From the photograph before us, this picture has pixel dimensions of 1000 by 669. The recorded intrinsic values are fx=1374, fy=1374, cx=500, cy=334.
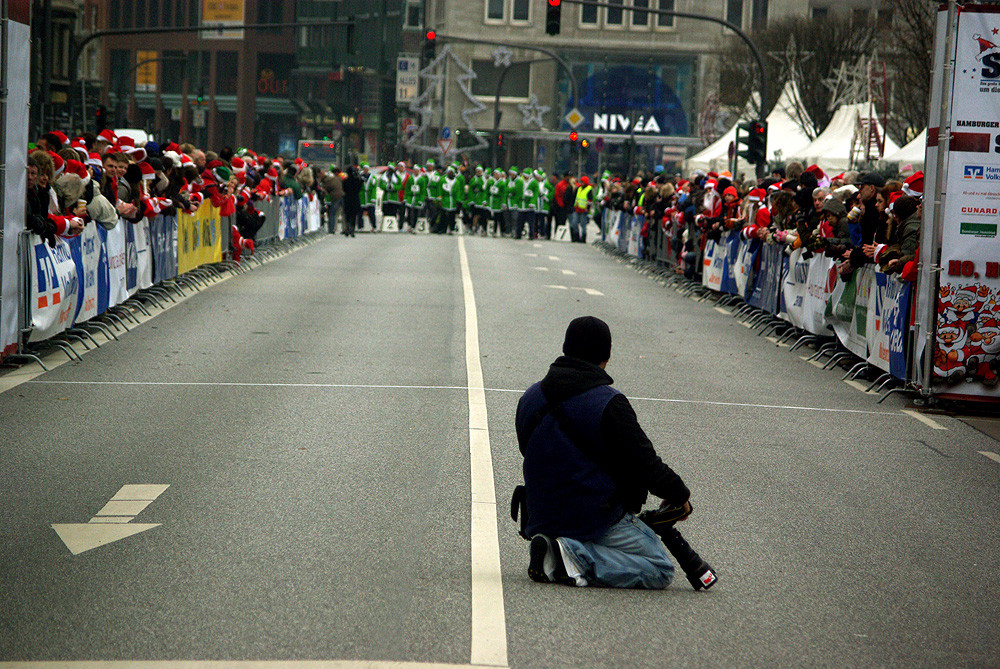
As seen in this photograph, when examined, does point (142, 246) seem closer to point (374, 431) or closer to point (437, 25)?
point (374, 431)

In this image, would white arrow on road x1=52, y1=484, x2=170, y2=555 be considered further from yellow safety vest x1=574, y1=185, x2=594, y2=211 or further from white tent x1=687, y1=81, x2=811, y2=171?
white tent x1=687, y1=81, x2=811, y2=171

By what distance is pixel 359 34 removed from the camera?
317ft

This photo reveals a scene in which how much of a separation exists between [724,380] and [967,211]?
2696mm

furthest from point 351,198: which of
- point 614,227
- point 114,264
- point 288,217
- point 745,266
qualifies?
point 114,264

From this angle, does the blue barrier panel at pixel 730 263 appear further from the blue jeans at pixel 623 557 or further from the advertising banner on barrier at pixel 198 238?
the blue jeans at pixel 623 557

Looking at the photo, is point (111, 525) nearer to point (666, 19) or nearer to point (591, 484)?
point (591, 484)

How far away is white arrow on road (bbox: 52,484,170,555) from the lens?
257 inches

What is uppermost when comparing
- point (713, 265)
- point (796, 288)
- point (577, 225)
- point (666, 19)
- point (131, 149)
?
point (666, 19)

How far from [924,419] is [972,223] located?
5.90ft

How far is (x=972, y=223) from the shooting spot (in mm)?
11828

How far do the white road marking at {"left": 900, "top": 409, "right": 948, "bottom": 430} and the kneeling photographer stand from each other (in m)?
5.72

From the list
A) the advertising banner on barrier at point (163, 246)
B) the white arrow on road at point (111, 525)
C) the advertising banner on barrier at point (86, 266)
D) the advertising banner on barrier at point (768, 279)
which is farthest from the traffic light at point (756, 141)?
the white arrow on road at point (111, 525)

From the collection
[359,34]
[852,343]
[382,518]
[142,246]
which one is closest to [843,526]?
[382,518]

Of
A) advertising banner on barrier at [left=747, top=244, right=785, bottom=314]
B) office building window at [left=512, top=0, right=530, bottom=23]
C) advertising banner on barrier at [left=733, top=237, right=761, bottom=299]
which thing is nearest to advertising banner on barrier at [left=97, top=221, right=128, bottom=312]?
advertising banner on barrier at [left=747, top=244, right=785, bottom=314]
